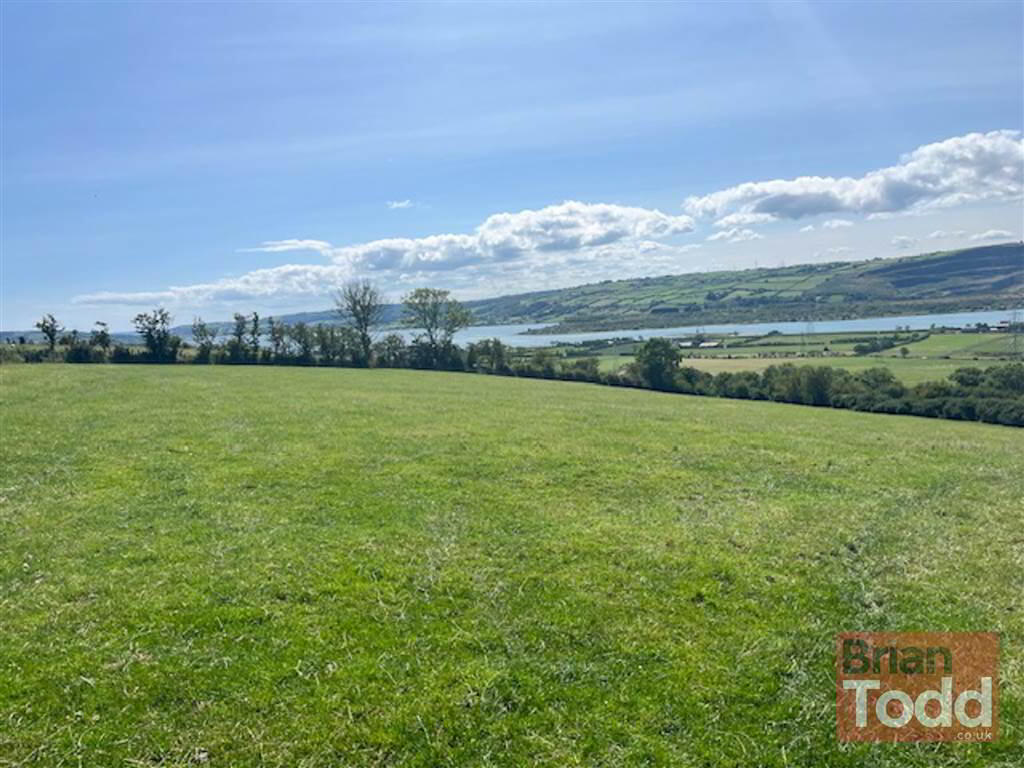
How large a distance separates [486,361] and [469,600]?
6639 centimetres

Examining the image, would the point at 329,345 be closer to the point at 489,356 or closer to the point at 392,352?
the point at 392,352

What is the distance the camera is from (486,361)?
73.7 meters

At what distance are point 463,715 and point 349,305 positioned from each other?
78.0m

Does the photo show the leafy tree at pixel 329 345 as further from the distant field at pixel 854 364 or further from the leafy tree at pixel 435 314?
the distant field at pixel 854 364

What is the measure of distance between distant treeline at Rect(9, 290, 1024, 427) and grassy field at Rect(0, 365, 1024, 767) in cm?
3936

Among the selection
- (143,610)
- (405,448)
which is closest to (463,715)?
(143,610)

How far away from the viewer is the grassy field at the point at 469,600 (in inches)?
209

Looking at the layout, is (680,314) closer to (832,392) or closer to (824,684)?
(832,392)

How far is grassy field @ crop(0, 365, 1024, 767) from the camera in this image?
17.4 ft

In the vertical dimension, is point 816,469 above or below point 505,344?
below

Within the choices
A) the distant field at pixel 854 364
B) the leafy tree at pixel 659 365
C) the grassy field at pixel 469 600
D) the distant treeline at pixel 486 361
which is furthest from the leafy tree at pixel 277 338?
the grassy field at pixel 469 600

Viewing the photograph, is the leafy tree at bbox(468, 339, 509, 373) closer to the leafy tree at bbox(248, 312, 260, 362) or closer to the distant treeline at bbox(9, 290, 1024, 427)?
the distant treeline at bbox(9, 290, 1024, 427)

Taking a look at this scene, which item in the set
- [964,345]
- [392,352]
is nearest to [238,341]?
[392,352]

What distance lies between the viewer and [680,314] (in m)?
188
